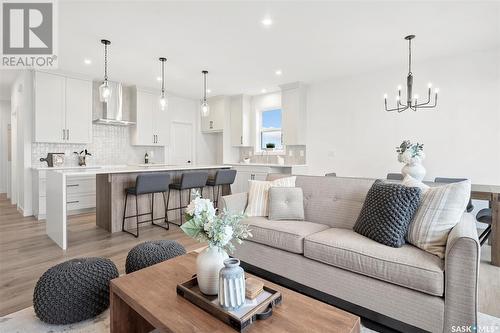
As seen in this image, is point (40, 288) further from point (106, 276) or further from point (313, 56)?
point (313, 56)

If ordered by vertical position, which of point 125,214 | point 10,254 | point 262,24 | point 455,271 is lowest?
point 10,254

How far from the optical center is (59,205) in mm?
3146

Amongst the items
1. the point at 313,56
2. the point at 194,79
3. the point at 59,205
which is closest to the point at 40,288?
the point at 59,205

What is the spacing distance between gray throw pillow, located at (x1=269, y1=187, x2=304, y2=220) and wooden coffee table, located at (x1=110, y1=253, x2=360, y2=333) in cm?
117

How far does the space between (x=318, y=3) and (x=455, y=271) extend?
2.63 m

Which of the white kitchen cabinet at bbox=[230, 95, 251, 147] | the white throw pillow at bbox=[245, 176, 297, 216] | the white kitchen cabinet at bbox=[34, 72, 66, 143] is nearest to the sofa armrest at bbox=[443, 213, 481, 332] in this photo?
the white throw pillow at bbox=[245, 176, 297, 216]

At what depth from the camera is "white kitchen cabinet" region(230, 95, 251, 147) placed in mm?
6723

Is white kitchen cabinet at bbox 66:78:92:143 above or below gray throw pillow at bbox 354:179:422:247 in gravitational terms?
above

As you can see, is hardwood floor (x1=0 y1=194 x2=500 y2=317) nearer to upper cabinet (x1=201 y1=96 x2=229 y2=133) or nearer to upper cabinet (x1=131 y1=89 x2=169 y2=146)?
upper cabinet (x1=131 y1=89 x2=169 y2=146)

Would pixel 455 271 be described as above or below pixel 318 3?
below

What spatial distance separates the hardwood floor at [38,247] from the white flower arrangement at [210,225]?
1709mm

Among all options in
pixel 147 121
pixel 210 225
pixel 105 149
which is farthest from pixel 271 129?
pixel 210 225

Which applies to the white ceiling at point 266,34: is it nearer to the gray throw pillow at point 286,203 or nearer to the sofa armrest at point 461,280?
the gray throw pillow at point 286,203

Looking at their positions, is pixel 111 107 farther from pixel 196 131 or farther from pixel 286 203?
pixel 286 203
